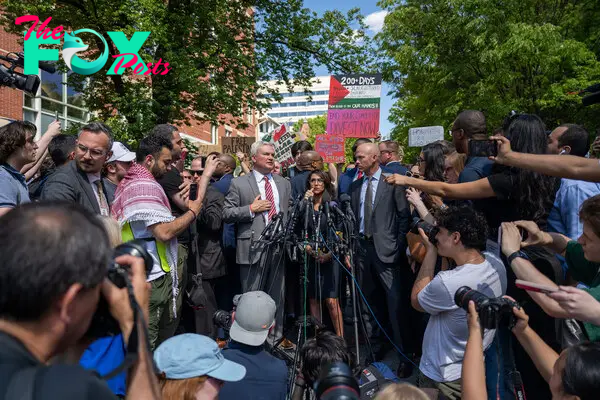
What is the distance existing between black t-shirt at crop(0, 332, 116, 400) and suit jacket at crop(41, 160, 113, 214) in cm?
248

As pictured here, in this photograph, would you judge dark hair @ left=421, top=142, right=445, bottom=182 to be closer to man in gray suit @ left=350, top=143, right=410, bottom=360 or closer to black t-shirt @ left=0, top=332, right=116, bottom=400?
man in gray suit @ left=350, top=143, right=410, bottom=360

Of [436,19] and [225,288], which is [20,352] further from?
[436,19]

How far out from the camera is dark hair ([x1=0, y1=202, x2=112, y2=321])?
3.48ft

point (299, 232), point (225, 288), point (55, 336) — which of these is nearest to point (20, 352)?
point (55, 336)

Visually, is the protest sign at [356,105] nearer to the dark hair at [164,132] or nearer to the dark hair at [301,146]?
the dark hair at [301,146]

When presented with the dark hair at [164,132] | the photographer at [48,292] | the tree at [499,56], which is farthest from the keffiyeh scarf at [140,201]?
the tree at [499,56]

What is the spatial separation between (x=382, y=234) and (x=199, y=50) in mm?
9958

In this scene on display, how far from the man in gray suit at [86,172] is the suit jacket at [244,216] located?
160cm

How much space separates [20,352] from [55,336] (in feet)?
0.30

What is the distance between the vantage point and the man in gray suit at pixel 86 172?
11.1 ft

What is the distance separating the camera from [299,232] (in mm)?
5160

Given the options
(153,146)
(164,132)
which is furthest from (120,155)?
(164,132)

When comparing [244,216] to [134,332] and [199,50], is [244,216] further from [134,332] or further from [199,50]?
[199,50]

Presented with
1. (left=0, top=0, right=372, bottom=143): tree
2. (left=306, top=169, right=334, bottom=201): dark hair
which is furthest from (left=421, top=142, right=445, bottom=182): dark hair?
(left=0, top=0, right=372, bottom=143): tree
